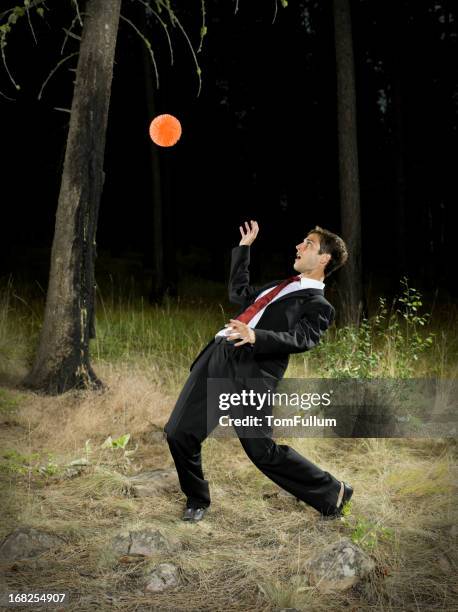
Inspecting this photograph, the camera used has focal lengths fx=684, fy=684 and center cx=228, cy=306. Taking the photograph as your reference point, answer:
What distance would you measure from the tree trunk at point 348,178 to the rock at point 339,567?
595cm

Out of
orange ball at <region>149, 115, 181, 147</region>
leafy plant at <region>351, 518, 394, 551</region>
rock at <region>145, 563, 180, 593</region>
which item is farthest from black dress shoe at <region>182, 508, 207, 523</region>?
orange ball at <region>149, 115, 181, 147</region>

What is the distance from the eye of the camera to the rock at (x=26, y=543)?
387 centimetres

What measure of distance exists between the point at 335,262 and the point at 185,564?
1.94m

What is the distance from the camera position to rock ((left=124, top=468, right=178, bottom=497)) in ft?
15.7

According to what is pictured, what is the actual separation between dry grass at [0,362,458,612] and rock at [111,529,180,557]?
2.6 inches

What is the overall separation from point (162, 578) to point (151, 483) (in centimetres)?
133

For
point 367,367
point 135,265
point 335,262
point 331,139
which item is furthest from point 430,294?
point 335,262

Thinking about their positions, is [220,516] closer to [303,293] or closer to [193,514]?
[193,514]

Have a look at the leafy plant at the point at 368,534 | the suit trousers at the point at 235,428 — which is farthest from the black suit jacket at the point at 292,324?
the leafy plant at the point at 368,534

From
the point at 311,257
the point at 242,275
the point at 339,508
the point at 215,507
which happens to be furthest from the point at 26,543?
the point at 311,257

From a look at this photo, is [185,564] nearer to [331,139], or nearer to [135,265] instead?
[331,139]

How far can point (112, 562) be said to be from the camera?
3.79m

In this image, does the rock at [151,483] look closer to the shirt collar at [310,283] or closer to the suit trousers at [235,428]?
the suit trousers at [235,428]

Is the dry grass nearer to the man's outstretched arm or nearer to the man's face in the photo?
the man's outstretched arm
